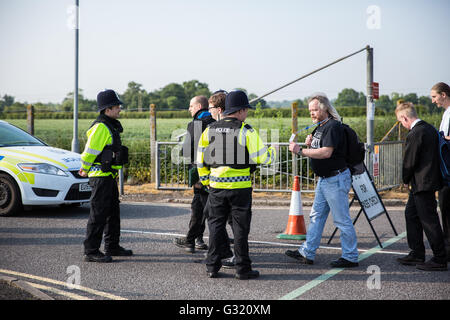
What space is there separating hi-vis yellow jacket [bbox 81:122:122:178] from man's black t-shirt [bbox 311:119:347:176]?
2.40 m

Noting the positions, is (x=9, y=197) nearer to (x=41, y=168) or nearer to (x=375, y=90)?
(x=41, y=168)

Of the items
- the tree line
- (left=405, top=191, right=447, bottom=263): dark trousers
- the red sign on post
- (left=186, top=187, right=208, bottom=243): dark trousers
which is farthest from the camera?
the tree line

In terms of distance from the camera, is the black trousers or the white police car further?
the white police car

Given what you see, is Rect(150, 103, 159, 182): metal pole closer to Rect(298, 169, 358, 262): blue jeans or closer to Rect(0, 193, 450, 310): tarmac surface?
Rect(0, 193, 450, 310): tarmac surface

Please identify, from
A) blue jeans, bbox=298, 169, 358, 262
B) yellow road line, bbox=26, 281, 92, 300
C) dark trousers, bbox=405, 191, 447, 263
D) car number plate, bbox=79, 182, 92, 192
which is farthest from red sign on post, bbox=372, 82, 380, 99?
yellow road line, bbox=26, 281, 92, 300

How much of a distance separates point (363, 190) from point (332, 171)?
4.45 feet

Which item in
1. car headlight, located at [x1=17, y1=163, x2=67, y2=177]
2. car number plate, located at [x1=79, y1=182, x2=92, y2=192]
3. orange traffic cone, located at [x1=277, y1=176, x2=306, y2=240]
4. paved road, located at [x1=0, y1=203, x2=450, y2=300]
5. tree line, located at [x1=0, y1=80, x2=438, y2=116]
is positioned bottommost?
paved road, located at [x1=0, y1=203, x2=450, y2=300]

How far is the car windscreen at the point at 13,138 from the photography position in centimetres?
956

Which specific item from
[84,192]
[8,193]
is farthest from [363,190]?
[8,193]

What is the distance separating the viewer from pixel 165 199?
11.2m

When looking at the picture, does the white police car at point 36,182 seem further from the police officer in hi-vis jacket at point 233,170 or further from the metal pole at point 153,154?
the metal pole at point 153,154

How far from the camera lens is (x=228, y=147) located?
5273mm

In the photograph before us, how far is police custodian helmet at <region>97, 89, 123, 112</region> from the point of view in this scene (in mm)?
6055
